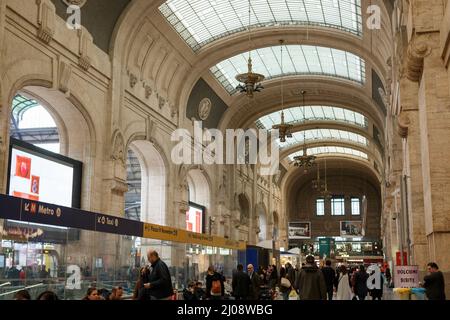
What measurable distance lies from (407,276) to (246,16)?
48.9 ft

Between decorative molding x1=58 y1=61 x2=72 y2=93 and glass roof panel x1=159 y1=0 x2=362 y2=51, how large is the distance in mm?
6012

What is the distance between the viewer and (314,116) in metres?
35.4

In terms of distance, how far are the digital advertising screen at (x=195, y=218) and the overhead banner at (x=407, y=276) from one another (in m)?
14.5

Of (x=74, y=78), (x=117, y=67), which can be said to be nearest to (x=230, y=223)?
(x=117, y=67)

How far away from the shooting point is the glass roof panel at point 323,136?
3969cm

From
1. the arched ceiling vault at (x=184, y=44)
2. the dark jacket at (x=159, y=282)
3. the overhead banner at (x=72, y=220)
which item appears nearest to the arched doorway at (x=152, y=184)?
the arched ceiling vault at (x=184, y=44)

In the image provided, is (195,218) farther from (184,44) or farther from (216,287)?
(216,287)

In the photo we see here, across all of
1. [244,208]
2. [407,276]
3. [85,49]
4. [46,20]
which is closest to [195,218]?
[244,208]

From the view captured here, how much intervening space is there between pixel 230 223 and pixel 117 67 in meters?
13.4

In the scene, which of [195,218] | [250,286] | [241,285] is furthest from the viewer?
[195,218]

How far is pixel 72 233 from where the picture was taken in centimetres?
926

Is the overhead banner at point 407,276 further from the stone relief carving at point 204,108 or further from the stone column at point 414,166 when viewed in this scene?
the stone relief carving at point 204,108

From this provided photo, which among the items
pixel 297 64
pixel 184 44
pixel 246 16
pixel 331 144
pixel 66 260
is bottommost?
pixel 66 260
